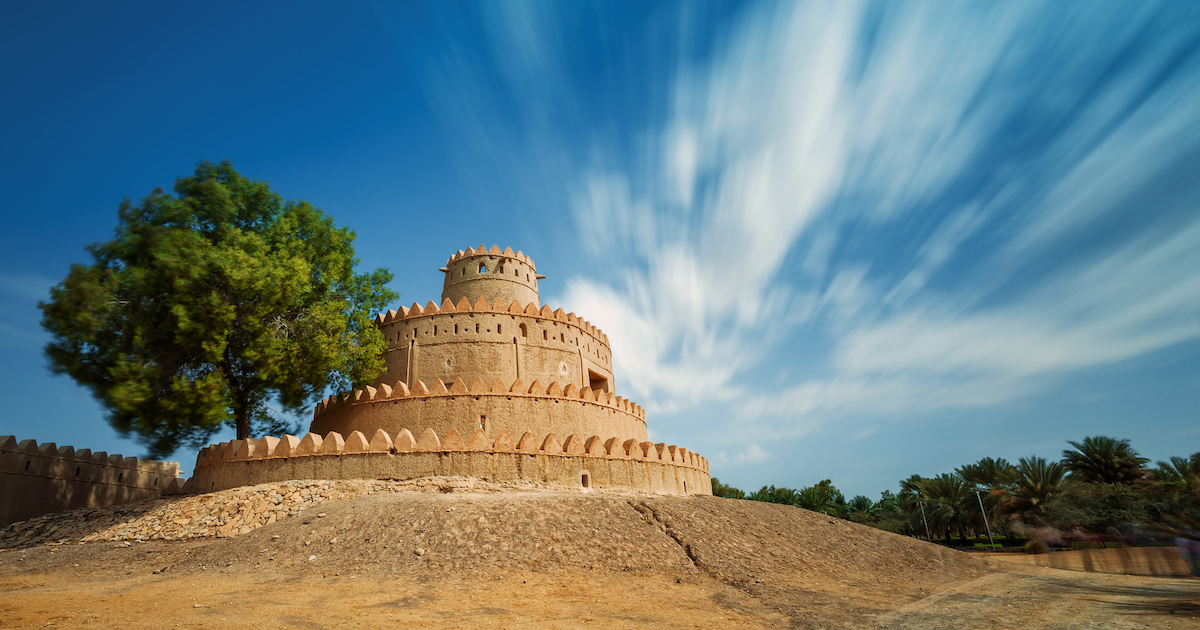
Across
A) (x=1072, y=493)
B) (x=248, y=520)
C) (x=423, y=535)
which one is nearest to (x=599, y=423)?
(x=423, y=535)

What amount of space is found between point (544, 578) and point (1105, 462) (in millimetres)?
34695

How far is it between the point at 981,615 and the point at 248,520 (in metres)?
16.6

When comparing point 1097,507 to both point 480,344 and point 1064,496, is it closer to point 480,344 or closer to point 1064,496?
point 1064,496

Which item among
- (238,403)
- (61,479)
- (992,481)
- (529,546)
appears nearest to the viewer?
(529,546)

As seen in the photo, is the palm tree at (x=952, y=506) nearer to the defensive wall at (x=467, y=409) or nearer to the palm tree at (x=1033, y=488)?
the palm tree at (x=1033, y=488)

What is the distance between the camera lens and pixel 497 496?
15141mm

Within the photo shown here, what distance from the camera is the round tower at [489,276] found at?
92.9 ft

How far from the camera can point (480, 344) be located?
2395 cm

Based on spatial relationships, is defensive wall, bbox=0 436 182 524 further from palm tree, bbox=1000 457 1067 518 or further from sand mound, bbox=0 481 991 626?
palm tree, bbox=1000 457 1067 518

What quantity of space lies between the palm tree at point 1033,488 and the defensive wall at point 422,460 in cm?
2543

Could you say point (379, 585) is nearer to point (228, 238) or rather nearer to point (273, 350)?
point (273, 350)

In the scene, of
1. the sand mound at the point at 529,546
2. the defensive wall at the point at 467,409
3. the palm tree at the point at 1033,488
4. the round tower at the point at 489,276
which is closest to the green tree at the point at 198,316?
the defensive wall at the point at 467,409

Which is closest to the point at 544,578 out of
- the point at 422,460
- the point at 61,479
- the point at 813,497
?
the point at 422,460

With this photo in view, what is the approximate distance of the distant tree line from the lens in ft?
75.8
